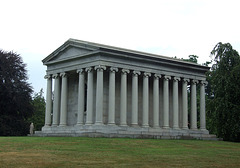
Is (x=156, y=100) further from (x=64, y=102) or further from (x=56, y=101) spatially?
(x=56, y=101)

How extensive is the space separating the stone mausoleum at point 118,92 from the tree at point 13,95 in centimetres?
1107

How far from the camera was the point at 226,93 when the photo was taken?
53.5 meters

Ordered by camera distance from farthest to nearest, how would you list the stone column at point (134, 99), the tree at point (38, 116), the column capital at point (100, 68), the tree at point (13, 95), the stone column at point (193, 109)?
the tree at point (38, 116) → the tree at point (13, 95) → the stone column at point (193, 109) → the stone column at point (134, 99) → the column capital at point (100, 68)

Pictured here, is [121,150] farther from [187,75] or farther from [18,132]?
[18,132]

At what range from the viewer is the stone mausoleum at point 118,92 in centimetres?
4772

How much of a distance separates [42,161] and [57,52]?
32028 millimetres

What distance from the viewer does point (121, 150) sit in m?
31.0

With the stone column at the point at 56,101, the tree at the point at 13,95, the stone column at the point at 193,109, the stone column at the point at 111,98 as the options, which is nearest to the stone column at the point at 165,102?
the stone column at the point at 193,109

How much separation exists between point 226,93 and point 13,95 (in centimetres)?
3285

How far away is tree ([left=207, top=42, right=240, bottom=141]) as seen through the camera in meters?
52.7

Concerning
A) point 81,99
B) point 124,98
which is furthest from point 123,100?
point 81,99

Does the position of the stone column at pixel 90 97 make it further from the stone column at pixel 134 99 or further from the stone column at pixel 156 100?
the stone column at pixel 156 100

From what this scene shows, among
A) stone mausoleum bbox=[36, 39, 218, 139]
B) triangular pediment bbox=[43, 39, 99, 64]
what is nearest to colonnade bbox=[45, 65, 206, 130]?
stone mausoleum bbox=[36, 39, 218, 139]

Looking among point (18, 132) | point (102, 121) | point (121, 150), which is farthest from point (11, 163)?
point (18, 132)
